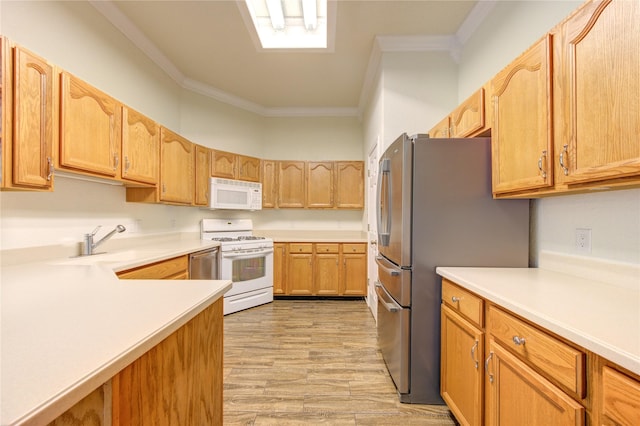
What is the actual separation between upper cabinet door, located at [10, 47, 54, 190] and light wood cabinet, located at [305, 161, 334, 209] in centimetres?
315

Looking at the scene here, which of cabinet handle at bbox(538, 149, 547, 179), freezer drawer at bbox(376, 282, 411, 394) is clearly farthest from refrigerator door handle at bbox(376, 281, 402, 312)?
cabinet handle at bbox(538, 149, 547, 179)

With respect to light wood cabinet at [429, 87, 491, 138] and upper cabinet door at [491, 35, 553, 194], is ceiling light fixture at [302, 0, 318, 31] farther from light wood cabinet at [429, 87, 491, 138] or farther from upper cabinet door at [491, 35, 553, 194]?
upper cabinet door at [491, 35, 553, 194]

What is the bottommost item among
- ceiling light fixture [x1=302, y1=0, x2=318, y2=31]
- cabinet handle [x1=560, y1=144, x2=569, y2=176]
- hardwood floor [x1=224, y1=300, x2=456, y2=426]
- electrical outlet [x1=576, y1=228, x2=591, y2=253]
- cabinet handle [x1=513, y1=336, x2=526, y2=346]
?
hardwood floor [x1=224, y1=300, x2=456, y2=426]

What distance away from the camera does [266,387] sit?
202cm

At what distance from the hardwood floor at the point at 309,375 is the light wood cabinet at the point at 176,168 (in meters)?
1.49

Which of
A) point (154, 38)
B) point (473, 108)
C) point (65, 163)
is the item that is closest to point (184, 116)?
point (154, 38)

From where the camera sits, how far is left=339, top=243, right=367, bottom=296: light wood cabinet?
13.3 feet

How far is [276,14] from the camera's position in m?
2.65

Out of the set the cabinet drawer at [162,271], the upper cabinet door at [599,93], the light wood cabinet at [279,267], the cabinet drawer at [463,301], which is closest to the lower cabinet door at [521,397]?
the cabinet drawer at [463,301]

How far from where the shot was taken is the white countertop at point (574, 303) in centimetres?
76

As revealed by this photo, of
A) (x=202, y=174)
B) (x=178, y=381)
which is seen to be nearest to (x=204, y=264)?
(x=202, y=174)

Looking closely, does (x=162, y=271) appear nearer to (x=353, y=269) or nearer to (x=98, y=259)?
(x=98, y=259)

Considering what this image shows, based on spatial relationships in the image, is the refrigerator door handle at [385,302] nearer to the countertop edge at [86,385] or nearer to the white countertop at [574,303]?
the white countertop at [574,303]

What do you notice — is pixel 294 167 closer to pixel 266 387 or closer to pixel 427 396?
pixel 266 387
